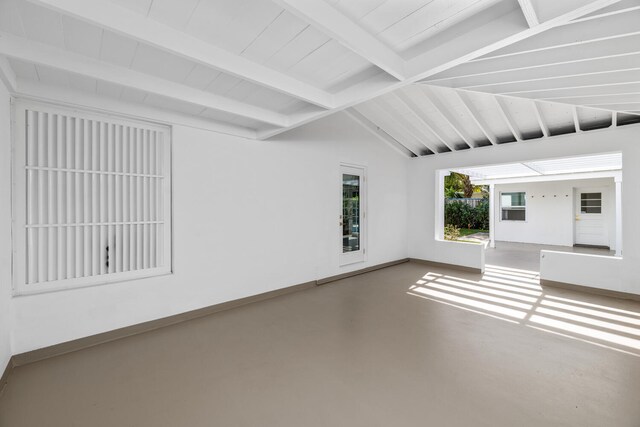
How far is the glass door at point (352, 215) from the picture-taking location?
579 cm

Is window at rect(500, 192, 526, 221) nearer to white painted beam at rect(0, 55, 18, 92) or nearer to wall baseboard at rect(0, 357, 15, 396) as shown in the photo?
white painted beam at rect(0, 55, 18, 92)

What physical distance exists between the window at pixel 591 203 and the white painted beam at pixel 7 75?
1392 cm

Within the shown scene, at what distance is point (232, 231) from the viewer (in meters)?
4.07

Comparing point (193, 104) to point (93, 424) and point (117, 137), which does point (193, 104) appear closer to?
point (117, 137)

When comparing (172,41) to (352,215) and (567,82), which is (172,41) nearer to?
(567,82)

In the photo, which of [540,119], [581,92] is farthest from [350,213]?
[581,92]

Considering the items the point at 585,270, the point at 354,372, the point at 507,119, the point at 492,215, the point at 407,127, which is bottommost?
the point at 354,372

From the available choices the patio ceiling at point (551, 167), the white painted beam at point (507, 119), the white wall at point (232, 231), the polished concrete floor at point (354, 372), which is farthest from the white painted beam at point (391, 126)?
the polished concrete floor at point (354, 372)

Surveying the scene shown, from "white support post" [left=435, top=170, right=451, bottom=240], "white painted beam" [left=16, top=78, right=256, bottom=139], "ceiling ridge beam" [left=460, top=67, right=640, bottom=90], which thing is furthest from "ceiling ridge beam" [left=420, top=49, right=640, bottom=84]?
"white support post" [left=435, top=170, right=451, bottom=240]

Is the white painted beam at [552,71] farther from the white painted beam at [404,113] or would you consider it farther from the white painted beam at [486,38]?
the white painted beam at [404,113]

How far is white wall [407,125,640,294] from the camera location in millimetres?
4434

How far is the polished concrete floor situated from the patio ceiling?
13.0 feet

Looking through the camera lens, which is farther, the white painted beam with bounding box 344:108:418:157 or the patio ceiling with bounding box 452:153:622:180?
the patio ceiling with bounding box 452:153:622:180

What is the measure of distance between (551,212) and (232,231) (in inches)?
448
